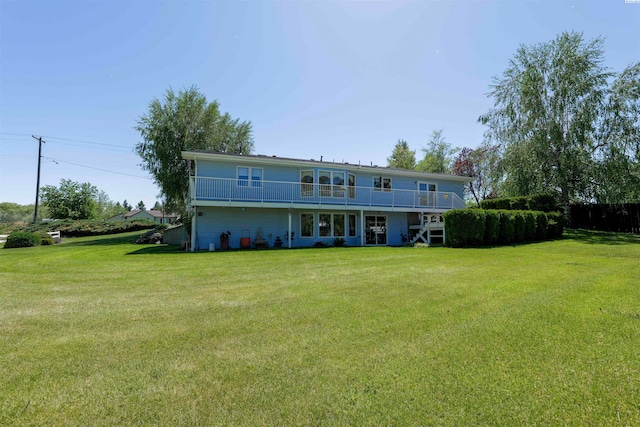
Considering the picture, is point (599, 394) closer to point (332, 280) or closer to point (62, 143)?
point (332, 280)

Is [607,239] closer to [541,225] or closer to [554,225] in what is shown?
[554,225]

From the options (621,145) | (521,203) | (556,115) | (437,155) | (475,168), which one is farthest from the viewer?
(437,155)

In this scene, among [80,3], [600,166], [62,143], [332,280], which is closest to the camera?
[332,280]

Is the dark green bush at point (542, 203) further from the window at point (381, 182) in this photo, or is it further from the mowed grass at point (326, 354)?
the mowed grass at point (326, 354)

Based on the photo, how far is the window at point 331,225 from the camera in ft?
57.0

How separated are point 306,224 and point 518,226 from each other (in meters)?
10.6

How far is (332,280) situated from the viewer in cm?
625

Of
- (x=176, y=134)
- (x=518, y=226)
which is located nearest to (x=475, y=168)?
(x=518, y=226)

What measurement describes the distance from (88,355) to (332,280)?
4162 millimetres

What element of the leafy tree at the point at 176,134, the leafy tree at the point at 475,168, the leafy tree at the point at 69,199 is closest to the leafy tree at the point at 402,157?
the leafy tree at the point at 475,168

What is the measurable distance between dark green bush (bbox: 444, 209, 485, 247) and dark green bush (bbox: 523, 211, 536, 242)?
324 cm

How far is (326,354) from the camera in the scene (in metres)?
2.90

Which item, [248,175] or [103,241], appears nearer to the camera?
[248,175]

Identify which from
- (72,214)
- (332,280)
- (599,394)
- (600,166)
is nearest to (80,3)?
(332,280)
